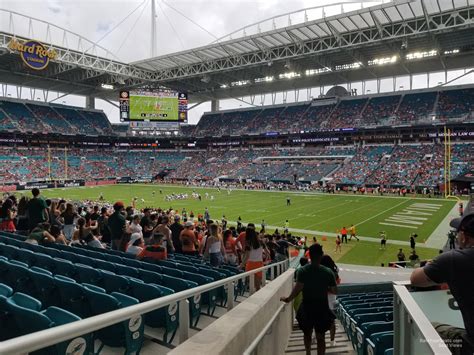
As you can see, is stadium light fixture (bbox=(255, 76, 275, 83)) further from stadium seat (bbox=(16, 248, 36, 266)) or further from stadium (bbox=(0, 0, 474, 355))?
stadium seat (bbox=(16, 248, 36, 266))

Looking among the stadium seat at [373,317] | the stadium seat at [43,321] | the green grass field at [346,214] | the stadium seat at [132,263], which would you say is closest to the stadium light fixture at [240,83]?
the green grass field at [346,214]

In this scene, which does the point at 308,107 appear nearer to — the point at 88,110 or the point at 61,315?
A: the point at 88,110

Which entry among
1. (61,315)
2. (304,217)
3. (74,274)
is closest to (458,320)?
(61,315)

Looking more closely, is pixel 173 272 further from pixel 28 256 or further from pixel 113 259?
pixel 28 256

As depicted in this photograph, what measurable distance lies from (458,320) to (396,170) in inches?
2260

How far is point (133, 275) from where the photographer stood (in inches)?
222

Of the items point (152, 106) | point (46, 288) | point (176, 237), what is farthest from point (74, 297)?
point (152, 106)

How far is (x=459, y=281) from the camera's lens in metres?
2.48

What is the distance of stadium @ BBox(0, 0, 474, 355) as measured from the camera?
3.26 meters

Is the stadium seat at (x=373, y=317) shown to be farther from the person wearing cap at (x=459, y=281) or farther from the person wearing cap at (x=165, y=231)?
the person wearing cap at (x=165, y=231)

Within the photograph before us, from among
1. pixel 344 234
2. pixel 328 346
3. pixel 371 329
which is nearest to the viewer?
pixel 371 329

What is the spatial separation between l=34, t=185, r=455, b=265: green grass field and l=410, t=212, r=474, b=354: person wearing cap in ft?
56.7

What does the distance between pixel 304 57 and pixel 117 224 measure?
5076cm

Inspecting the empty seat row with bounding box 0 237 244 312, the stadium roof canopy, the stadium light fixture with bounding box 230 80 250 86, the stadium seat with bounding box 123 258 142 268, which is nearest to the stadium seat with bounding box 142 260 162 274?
the empty seat row with bounding box 0 237 244 312
